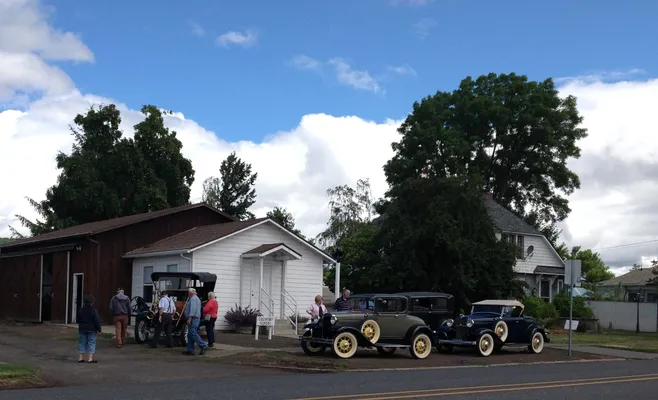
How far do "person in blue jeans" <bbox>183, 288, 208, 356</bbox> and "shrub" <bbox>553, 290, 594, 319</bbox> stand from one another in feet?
84.0

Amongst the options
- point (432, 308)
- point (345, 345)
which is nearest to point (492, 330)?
point (432, 308)

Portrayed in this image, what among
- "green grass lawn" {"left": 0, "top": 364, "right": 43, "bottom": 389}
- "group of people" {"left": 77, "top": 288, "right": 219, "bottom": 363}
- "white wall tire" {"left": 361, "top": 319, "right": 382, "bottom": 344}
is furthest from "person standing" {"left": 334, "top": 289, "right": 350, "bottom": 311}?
"green grass lawn" {"left": 0, "top": 364, "right": 43, "bottom": 389}

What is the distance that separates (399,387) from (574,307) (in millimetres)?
28765

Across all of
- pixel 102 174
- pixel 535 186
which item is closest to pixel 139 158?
pixel 102 174

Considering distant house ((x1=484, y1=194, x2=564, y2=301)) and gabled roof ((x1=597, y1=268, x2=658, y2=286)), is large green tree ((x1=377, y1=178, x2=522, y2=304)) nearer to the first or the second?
distant house ((x1=484, y1=194, x2=564, y2=301))

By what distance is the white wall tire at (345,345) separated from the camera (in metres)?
18.9

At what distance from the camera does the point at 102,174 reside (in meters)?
52.1

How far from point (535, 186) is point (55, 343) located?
45.2 meters

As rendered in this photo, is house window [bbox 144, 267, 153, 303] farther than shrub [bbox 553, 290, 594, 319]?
No

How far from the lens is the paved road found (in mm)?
12016

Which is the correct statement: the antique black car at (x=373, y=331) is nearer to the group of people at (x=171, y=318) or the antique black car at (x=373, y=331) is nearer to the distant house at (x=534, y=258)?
the group of people at (x=171, y=318)

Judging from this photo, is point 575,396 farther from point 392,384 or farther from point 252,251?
point 252,251

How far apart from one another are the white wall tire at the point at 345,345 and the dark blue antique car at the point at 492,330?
366 cm

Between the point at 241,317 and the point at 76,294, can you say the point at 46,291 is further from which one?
the point at 241,317
